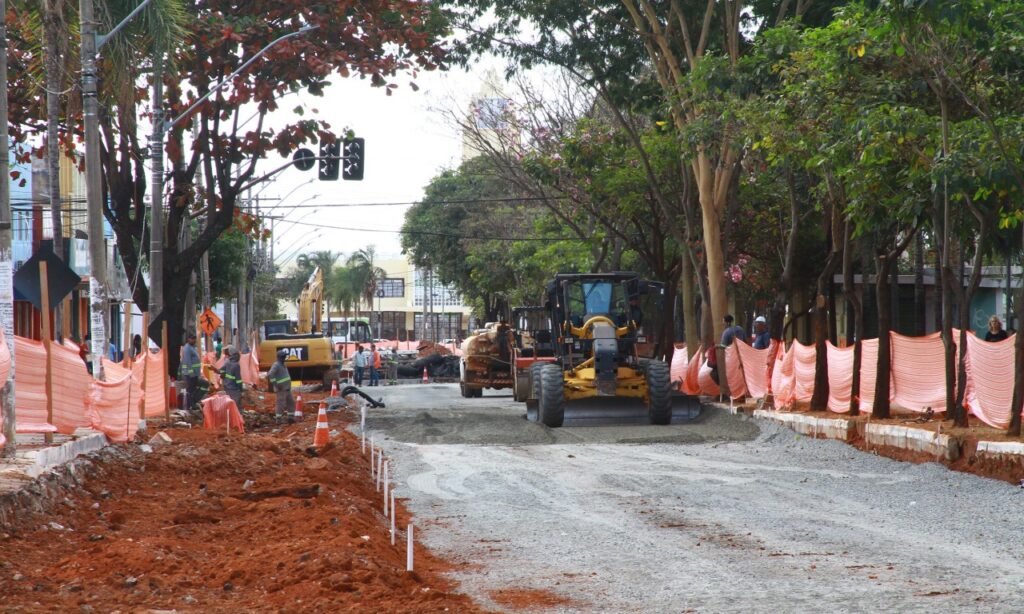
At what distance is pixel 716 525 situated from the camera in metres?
11.8

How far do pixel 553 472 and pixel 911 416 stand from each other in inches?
254

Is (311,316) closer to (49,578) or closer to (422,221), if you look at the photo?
(422,221)

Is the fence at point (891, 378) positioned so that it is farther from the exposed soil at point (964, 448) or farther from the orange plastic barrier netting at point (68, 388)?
the orange plastic barrier netting at point (68, 388)

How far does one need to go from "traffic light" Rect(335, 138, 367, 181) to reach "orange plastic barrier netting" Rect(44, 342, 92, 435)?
11035mm

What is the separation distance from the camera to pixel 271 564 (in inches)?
351

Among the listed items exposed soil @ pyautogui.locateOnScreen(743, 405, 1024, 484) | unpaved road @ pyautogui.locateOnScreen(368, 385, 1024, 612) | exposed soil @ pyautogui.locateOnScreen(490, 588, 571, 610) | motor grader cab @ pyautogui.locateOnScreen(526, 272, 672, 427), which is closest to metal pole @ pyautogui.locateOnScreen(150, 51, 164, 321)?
unpaved road @ pyautogui.locateOnScreen(368, 385, 1024, 612)

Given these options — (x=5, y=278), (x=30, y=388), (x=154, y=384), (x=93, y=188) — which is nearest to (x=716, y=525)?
(x=30, y=388)

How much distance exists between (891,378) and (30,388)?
1270cm

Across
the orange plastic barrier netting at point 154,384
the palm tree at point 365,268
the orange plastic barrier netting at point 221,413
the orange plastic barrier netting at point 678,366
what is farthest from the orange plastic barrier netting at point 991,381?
the palm tree at point 365,268

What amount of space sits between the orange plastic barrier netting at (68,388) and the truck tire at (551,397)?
9.21 metres

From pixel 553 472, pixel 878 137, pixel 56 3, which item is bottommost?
pixel 553 472

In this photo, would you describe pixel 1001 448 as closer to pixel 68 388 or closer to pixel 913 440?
pixel 913 440

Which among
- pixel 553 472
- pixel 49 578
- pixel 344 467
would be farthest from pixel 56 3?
pixel 49 578

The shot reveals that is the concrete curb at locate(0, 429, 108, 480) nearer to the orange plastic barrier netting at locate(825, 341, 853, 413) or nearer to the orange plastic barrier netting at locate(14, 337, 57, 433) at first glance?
A: the orange plastic barrier netting at locate(14, 337, 57, 433)
